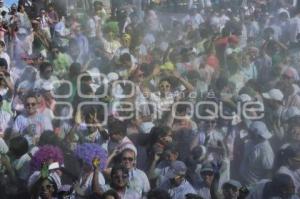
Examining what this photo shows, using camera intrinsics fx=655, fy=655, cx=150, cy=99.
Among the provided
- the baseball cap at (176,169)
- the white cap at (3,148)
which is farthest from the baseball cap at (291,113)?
the white cap at (3,148)

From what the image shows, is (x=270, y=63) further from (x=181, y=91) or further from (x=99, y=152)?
(x=99, y=152)

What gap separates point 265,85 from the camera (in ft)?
22.3

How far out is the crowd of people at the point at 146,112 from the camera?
17.3ft

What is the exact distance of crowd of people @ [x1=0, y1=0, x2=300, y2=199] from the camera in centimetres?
528

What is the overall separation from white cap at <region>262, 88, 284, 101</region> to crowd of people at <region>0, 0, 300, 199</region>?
0.04ft

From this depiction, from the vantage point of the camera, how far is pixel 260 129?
577 cm

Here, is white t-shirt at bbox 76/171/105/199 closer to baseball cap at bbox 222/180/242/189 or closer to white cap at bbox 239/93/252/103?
baseball cap at bbox 222/180/242/189

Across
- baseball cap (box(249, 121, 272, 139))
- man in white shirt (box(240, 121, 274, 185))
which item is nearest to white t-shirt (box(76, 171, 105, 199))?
man in white shirt (box(240, 121, 274, 185))

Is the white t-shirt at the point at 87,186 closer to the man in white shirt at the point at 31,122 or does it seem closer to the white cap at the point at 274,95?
the man in white shirt at the point at 31,122

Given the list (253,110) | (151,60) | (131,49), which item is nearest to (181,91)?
(253,110)

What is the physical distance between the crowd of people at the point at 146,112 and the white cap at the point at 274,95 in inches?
0.4

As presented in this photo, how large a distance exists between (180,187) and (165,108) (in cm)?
118

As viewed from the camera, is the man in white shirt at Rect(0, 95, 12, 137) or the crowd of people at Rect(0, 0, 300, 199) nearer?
the crowd of people at Rect(0, 0, 300, 199)

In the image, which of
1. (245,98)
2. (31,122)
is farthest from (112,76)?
(245,98)
